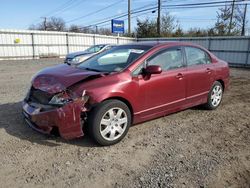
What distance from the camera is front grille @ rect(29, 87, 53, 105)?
3609 mm

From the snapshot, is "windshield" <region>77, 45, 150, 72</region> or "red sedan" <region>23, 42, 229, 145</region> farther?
"windshield" <region>77, 45, 150, 72</region>

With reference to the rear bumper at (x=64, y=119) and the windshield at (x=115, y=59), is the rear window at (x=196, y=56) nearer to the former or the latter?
the windshield at (x=115, y=59)

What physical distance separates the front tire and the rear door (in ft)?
5.72

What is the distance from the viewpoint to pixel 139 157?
3434 mm

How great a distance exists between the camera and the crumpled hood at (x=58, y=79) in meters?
3.57

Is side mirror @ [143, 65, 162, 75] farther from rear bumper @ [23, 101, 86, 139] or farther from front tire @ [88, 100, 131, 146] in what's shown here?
rear bumper @ [23, 101, 86, 139]

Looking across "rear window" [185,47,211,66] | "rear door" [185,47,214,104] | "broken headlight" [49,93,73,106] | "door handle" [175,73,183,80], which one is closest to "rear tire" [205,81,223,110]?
"rear door" [185,47,214,104]

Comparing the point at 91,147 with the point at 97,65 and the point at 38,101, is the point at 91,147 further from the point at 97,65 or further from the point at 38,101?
the point at 97,65

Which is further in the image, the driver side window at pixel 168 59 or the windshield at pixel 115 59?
the driver side window at pixel 168 59

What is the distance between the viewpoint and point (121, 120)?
3.80 metres

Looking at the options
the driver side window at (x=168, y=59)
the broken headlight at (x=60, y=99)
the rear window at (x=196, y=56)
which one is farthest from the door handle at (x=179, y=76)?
the broken headlight at (x=60, y=99)

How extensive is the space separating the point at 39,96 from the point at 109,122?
1210 mm

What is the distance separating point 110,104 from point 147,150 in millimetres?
914

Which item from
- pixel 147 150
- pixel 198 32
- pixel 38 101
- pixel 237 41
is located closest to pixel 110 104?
pixel 147 150
